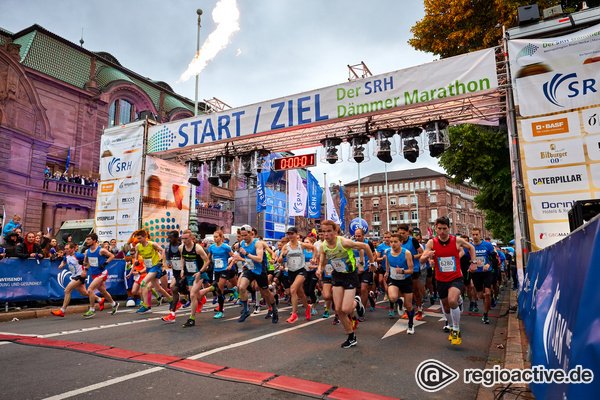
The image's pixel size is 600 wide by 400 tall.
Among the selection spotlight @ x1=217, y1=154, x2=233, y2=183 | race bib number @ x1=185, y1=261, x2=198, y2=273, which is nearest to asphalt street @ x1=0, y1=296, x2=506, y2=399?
race bib number @ x1=185, y1=261, x2=198, y2=273

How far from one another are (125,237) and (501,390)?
1301cm

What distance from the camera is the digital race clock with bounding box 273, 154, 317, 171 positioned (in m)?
12.8

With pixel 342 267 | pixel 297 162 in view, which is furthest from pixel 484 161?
pixel 342 267

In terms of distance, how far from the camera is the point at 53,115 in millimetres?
25562

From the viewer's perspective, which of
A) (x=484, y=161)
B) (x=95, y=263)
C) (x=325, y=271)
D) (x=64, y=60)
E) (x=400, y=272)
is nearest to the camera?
(x=400, y=272)

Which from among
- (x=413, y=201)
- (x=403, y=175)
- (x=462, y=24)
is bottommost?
(x=462, y=24)

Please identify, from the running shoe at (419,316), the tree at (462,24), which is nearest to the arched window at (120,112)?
the tree at (462,24)

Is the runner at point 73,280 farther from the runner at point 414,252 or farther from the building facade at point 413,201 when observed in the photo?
the building facade at point 413,201

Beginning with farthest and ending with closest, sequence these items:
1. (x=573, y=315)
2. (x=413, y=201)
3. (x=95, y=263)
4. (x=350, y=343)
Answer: (x=413, y=201)
(x=95, y=263)
(x=350, y=343)
(x=573, y=315)

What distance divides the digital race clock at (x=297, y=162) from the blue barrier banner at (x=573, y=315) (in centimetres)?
965

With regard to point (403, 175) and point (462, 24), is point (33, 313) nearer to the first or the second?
point (462, 24)

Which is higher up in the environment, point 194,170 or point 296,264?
point 194,170

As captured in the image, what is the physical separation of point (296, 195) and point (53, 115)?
17711 millimetres

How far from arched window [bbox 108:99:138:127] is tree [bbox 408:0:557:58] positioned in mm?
23554
